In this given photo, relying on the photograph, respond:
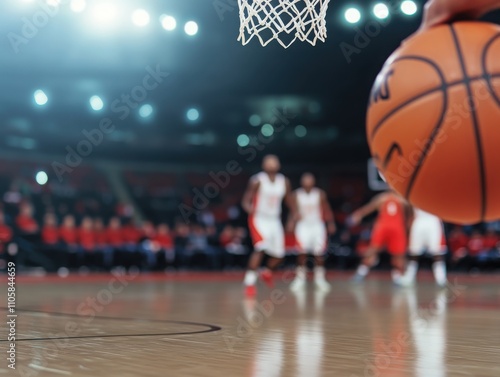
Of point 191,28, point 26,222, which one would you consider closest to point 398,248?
point 191,28

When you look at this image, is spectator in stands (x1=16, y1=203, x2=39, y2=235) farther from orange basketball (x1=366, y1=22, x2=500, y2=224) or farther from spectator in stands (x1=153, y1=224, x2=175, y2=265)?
orange basketball (x1=366, y1=22, x2=500, y2=224)

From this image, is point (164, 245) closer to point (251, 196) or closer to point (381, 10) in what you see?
point (381, 10)

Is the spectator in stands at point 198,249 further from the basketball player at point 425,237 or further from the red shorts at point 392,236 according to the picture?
the basketball player at point 425,237

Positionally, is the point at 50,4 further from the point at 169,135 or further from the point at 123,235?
the point at 169,135

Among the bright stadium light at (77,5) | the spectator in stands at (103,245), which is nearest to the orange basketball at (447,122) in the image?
the bright stadium light at (77,5)

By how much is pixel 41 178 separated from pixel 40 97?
6.52 feet

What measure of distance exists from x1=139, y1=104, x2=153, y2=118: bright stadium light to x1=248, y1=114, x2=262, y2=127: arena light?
2638 mm

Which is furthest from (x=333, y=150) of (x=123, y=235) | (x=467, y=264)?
(x=123, y=235)

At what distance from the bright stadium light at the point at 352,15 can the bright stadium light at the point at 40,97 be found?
862 cm

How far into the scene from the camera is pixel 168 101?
18703mm

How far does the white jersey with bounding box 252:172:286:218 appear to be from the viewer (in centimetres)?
755

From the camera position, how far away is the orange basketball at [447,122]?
8.16 ft

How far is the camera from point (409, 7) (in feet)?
37.6

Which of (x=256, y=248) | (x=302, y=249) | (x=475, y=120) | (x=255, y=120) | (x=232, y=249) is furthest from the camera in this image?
(x=255, y=120)
